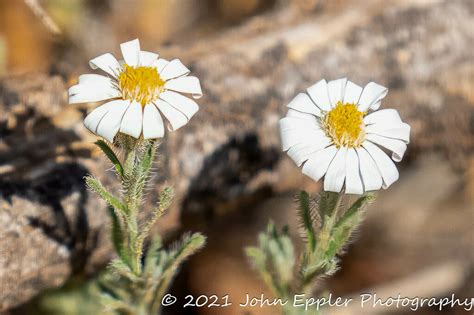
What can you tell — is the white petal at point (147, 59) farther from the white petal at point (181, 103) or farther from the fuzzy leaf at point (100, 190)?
the fuzzy leaf at point (100, 190)

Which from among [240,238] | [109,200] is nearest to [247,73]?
[240,238]

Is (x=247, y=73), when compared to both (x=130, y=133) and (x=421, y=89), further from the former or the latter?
(x=130, y=133)

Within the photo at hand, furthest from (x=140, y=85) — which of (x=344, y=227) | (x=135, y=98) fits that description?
(x=344, y=227)

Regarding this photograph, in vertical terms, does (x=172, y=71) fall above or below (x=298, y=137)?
above

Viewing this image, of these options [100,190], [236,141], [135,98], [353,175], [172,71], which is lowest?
[353,175]

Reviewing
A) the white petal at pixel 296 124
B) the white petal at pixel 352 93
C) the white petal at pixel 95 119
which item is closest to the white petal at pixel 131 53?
the white petal at pixel 95 119

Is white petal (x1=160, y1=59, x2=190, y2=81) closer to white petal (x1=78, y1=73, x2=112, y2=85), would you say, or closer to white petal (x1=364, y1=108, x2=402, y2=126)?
white petal (x1=78, y1=73, x2=112, y2=85)

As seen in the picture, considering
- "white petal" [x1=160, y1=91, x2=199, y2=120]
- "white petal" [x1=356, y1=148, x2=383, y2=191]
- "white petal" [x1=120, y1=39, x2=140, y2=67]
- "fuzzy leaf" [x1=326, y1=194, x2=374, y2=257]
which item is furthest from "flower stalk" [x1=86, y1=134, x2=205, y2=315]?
"white petal" [x1=356, y1=148, x2=383, y2=191]

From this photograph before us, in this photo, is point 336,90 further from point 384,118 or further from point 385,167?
point 385,167
